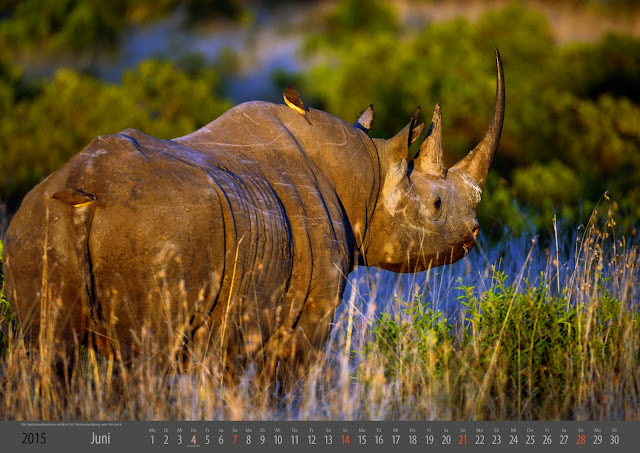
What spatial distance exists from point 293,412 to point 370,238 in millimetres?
1548

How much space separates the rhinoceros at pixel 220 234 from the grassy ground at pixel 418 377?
0.67 feet

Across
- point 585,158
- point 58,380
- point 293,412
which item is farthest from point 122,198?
point 585,158

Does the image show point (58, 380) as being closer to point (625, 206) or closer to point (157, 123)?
point (625, 206)

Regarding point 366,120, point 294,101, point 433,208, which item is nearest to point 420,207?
point 433,208

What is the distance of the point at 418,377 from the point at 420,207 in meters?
1.42

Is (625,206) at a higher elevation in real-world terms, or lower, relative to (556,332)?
higher

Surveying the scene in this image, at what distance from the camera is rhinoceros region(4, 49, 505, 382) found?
154 inches

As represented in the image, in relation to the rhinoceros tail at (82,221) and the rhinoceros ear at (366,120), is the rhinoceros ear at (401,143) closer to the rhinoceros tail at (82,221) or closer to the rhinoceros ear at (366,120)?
the rhinoceros ear at (366,120)

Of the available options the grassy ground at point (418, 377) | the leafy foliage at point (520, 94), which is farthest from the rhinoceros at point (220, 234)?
the leafy foliage at point (520, 94)

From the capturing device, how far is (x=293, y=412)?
4.63 m

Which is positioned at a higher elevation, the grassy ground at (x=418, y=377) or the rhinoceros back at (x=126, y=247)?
the rhinoceros back at (x=126, y=247)

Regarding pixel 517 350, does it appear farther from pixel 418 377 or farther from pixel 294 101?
pixel 294 101

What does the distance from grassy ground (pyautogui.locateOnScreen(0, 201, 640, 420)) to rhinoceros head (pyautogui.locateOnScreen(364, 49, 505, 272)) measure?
563 mm

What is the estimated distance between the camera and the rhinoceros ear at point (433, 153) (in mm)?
5996
